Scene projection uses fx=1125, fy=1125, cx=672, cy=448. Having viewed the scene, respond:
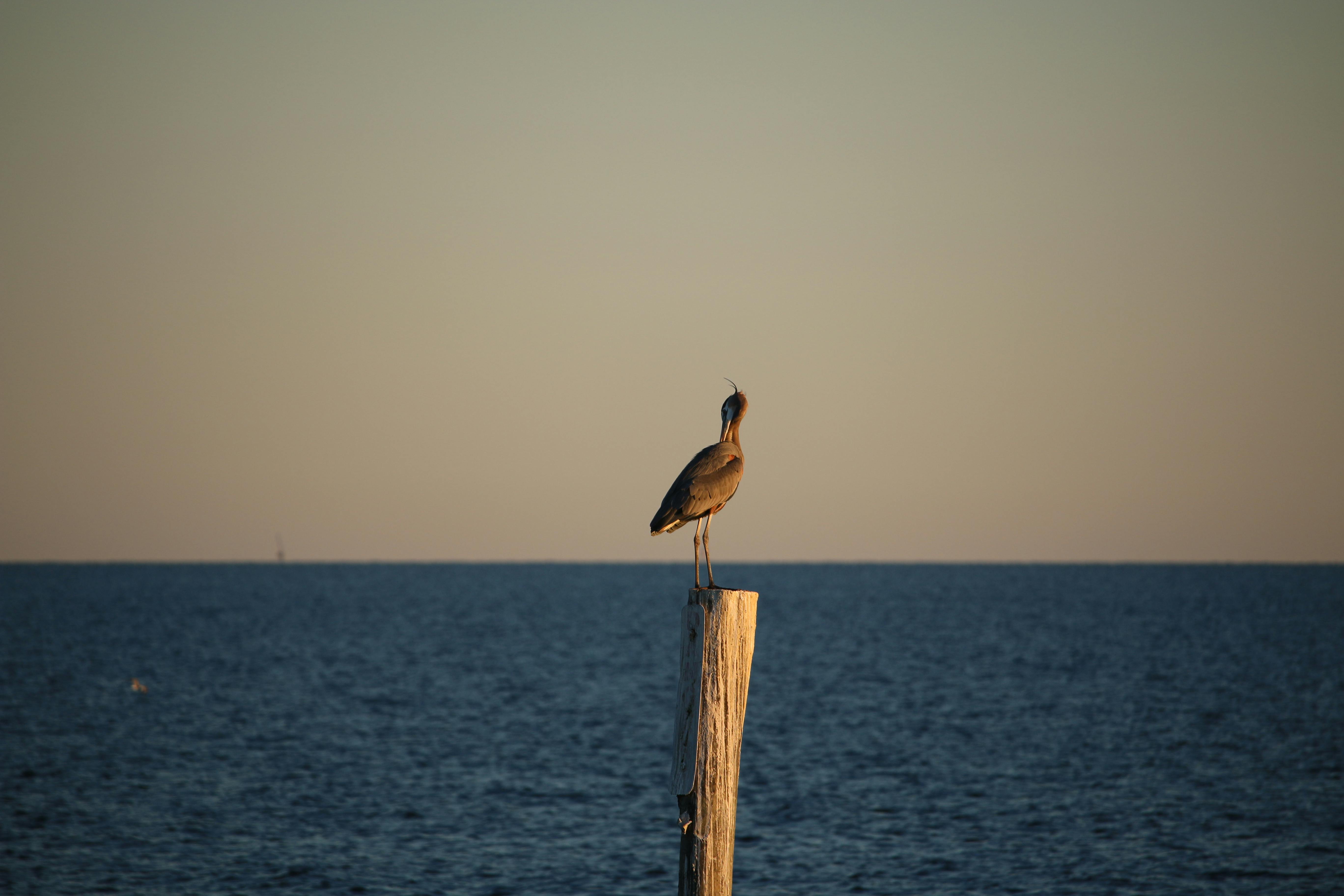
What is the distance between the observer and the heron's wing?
11.4 meters

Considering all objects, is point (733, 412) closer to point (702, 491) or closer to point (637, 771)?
point (702, 491)

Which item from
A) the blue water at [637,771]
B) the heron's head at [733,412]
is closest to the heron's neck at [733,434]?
the heron's head at [733,412]

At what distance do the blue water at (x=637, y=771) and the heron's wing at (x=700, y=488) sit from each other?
12.0 metres

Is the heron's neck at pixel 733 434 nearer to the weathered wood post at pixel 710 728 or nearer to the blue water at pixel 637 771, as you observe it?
the weathered wood post at pixel 710 728

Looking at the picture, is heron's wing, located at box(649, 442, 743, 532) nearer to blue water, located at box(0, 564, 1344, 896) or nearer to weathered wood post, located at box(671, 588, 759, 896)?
weathered wood post, located at box(671, 588, 759, 896)

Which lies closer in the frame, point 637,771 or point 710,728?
point 710,728

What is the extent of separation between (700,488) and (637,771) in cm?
2143

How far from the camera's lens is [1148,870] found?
22.6m

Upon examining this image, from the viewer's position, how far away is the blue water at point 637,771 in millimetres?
22438

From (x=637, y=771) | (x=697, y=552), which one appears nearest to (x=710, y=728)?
(x=697, y=552)

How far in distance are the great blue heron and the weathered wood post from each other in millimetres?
1212

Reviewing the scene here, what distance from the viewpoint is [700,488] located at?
37.5 ft

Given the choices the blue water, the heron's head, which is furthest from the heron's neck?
the blue water

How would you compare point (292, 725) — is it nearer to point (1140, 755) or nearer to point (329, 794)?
point (329, 794)
